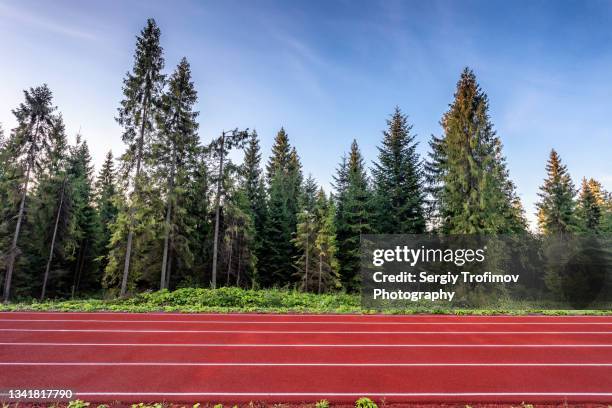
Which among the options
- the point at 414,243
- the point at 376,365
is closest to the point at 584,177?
the point at 414,243

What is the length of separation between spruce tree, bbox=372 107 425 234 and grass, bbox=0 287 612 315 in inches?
357

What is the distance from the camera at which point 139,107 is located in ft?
59.1

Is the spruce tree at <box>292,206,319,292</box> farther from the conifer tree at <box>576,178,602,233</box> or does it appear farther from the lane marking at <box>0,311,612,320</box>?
the conifer tree at <box>576,178,602,233</box>

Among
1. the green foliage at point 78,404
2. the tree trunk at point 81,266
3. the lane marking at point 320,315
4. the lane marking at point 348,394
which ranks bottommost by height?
the green foliage at point 78,404

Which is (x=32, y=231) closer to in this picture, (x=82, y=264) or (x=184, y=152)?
(x=82, y=264)

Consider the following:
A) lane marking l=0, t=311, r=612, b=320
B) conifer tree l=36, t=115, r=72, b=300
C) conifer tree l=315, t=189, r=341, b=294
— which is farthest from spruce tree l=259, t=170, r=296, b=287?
conifer tree l=36, t=115, r=72, b=300

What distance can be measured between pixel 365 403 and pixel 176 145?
17.8 meters

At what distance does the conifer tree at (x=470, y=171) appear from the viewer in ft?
59.9

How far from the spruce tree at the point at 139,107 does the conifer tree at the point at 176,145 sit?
68 cm

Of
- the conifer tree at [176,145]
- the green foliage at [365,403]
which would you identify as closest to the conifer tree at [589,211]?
the conifer tree at [176,145]

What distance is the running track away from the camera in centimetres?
536

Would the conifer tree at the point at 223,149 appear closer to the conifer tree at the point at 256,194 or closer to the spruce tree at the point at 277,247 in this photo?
the conifer tree at the point at 256,194

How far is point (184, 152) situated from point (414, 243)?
48.7ft

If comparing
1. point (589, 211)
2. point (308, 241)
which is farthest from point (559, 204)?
point (308, 241)
